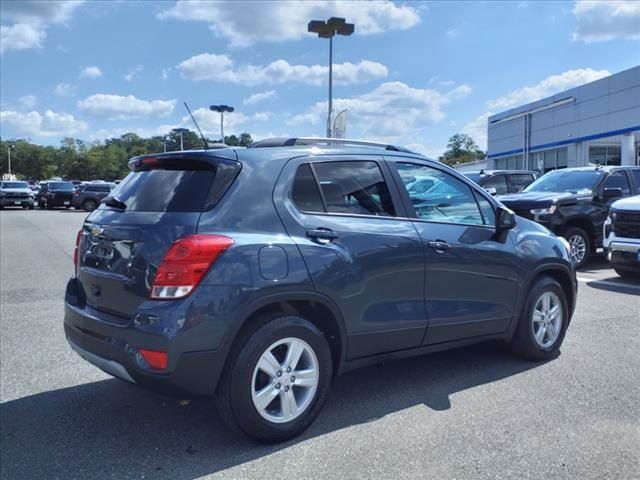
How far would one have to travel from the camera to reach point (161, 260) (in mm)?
3156

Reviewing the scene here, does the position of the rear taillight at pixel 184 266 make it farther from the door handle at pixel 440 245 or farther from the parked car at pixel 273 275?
the door handle at pixel 440 245

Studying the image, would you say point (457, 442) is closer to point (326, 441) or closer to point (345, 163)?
point (326, 441)

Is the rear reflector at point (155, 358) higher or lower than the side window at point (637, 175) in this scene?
lower

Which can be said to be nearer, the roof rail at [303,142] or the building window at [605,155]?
the roof rail at [303,142]

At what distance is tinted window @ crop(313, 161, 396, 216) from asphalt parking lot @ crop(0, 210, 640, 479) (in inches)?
55.0

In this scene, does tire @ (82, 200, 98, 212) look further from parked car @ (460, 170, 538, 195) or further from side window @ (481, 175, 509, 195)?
side window @ (481, 175, 509, 195)

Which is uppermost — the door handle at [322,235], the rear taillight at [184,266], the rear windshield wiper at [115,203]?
the rear windshield wiper at [115,203]

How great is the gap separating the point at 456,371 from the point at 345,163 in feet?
6.72

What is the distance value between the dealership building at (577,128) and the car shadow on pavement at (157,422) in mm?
29007

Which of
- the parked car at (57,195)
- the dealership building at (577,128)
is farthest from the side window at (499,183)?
the parked car at (57,195)

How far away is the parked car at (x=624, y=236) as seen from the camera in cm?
846

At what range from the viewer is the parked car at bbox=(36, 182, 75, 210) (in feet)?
115

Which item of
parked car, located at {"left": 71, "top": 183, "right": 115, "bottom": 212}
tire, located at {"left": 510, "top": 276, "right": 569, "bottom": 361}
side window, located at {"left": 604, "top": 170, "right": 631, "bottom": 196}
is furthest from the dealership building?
tire, located at {"left": 510, "top": 276, "right": 569, "bottom": 361}

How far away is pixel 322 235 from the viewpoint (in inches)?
141
